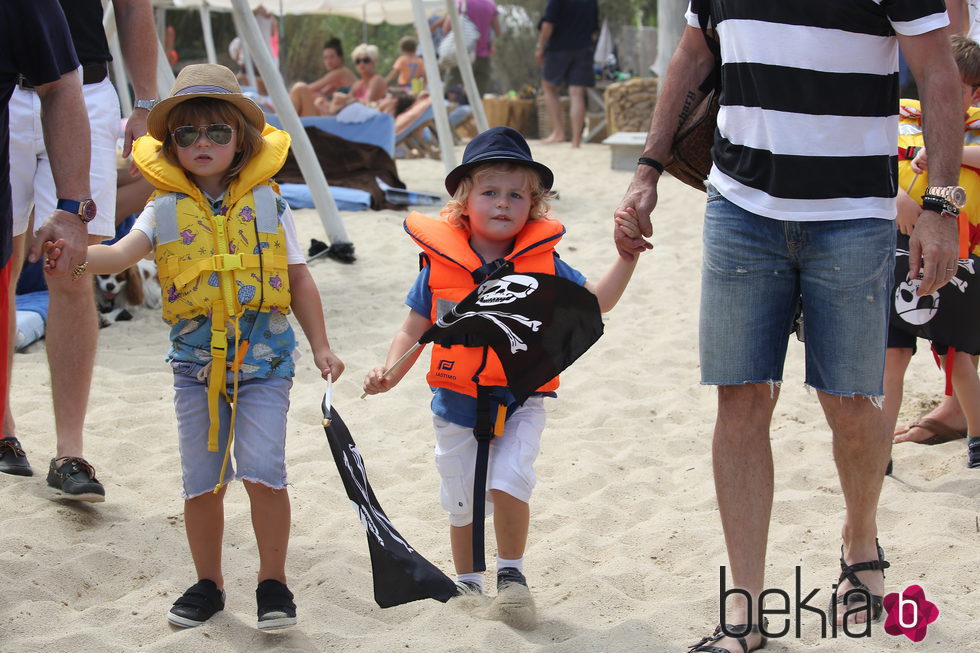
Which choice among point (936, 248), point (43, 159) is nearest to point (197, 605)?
point (43, 159)

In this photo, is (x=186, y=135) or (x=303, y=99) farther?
(x=303, y=99)

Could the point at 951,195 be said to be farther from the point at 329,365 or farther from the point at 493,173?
the point at 329,365

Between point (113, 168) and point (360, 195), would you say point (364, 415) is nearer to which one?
point (113, 168)

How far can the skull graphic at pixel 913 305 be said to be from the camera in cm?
→ 409

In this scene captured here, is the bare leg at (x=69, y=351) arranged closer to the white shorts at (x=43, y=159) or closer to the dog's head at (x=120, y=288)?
the white shorts at (x=43, y=159)

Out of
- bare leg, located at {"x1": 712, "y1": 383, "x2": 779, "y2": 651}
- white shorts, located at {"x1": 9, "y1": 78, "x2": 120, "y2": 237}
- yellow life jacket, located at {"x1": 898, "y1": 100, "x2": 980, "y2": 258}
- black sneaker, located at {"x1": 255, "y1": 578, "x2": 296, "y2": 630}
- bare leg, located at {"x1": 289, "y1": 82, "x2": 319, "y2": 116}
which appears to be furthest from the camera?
bare leg, located at {"x1": 289, "y1": 82, "x2": 319, "y2": 116}

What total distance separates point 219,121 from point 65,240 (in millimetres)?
559

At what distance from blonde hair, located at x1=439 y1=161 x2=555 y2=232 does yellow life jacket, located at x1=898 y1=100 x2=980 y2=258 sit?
5.14 feet

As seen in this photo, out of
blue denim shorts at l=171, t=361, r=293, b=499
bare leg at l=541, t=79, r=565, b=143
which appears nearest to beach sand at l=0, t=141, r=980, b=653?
blue denim shorts at l=171, t=361, r=293, b=499

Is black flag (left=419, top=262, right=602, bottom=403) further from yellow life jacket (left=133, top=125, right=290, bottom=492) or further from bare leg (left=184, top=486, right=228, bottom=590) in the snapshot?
bare leg (left=184, top=486, right=228, bottom=590)

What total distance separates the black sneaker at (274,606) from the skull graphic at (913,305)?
255 cm

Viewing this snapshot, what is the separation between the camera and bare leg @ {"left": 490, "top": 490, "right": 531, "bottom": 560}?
3092 millimetres

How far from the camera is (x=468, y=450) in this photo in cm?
320

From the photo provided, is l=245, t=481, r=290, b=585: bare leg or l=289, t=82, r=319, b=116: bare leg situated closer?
l=245, t=481, r=290, b=585: bare leg
